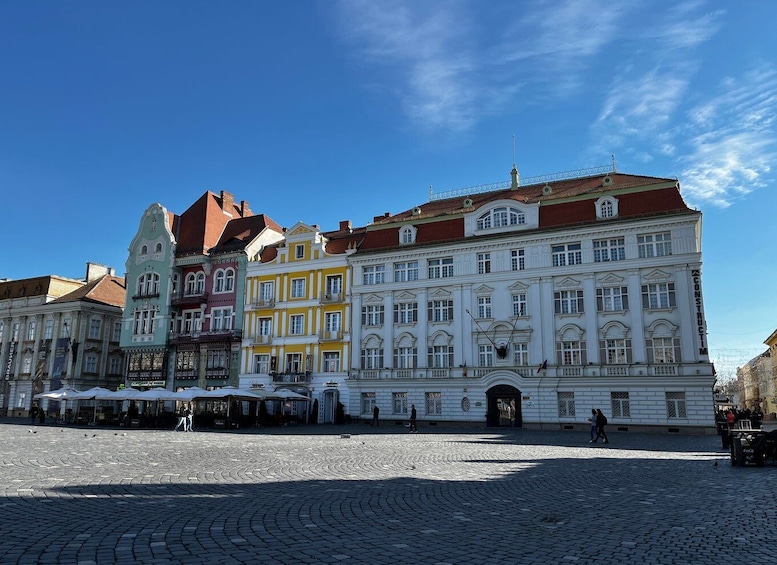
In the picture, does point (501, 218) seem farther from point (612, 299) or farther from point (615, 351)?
point (615, 351)

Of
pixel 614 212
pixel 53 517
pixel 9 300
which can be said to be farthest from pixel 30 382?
pixel 53 517

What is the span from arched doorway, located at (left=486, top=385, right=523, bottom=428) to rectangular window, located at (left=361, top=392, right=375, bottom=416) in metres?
9.33

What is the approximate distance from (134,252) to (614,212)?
4460cm

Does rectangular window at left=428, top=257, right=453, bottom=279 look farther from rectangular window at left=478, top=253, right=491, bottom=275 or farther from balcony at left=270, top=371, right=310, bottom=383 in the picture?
balcony at left=270, top=371, right=310, bottom=383

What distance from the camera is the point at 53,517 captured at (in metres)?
8.88

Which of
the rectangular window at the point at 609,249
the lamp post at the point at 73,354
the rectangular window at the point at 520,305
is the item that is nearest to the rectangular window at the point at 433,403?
the rectangular window at the point at 520,305

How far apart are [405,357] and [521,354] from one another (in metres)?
9.03

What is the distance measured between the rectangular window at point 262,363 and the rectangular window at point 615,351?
88.9ft

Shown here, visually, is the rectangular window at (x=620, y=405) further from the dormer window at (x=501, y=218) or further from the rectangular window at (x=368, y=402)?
the rectangular window at (x=368, y=402)

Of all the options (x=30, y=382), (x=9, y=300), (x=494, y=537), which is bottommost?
(x=494, y=537)

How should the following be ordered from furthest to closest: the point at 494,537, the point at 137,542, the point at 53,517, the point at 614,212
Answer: the point at 614,212 < the point at 53,517 < the point at 494,537 < the point at 137,542

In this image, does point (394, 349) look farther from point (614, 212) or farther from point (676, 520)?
point (676, 520)

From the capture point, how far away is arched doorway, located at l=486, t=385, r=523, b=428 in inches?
1661

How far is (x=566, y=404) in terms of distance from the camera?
133ft
